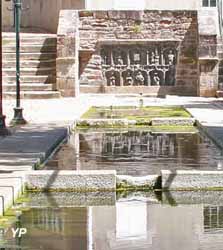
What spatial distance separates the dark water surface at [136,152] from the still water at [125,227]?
2099 millimetres

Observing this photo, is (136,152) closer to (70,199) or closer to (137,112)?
(70,199)

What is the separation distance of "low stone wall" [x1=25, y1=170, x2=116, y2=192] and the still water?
0.49 meters

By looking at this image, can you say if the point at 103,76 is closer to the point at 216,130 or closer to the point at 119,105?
the point at 119,105

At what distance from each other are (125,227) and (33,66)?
19786 mm

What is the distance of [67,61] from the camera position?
86.6 ft

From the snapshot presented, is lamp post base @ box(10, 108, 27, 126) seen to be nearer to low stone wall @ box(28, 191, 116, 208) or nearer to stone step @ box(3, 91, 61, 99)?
stone step @ box(3, 91, 61, 99)

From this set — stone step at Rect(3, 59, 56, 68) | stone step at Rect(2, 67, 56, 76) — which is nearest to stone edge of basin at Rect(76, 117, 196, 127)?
stone step at Rect(2, 67, 56, 76)

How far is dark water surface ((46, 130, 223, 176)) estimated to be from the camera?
1144 cm

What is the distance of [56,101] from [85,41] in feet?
12.8

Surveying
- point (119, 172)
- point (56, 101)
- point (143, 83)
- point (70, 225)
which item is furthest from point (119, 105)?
point (70, 225)

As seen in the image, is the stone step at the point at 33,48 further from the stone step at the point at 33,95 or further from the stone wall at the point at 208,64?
the stone wall at the point at 208,64

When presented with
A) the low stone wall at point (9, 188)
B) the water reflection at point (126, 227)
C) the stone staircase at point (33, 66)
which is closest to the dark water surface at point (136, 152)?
the low stone wall at point (9, 188)

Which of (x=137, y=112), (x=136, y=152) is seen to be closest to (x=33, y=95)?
(x=137, y=112)

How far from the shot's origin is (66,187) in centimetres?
944
